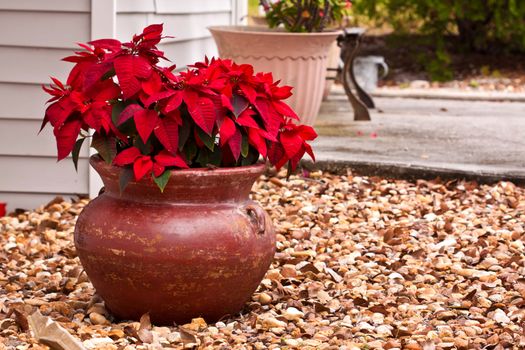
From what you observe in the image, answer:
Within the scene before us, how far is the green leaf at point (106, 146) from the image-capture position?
299 centimetres

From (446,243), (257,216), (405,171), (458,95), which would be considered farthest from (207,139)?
(458,95)

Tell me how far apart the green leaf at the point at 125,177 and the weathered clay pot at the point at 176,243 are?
52mm

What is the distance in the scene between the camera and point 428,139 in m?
6.37

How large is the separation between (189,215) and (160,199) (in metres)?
0.10

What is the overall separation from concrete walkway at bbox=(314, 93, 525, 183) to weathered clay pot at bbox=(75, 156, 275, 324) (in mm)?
2359

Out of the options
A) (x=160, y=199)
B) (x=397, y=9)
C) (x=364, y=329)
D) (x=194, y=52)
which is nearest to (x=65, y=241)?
(x=160, y=199)

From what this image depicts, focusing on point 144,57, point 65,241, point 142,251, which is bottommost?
point 65,241

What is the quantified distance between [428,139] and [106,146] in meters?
3.69

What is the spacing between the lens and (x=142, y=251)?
9.64 ft

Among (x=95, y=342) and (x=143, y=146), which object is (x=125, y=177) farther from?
(x=95, y=342)

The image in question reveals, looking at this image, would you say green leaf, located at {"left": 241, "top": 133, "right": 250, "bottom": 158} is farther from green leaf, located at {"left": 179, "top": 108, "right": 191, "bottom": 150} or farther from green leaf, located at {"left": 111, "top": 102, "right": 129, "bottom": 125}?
green leaf, located at {"left": 111, "top": 102, "right": 129, "bottom": 125}

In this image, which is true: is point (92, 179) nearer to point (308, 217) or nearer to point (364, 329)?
point (308, 217)

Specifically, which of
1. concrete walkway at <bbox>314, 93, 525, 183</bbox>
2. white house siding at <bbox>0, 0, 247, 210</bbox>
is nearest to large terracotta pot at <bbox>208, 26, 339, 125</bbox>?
concrete walkway at <bbox>314, 93, 525, 183</bbox>

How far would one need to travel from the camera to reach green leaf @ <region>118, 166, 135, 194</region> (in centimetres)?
292
